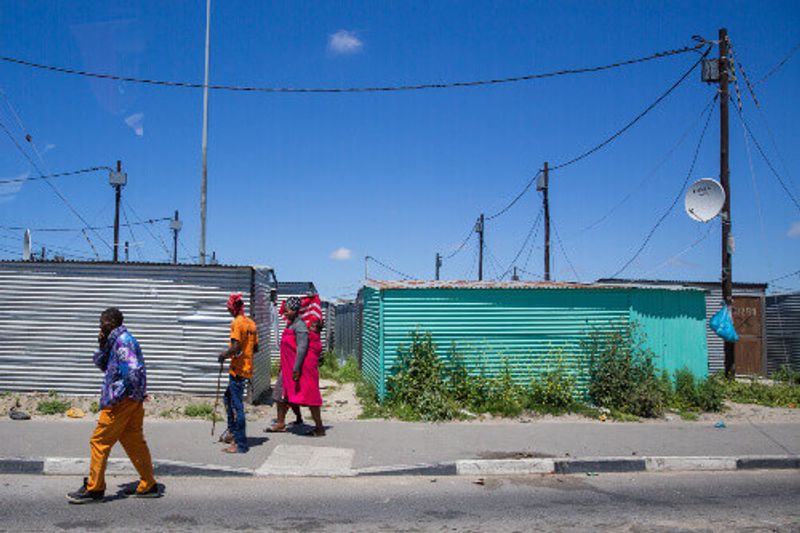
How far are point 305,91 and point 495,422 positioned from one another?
900 cm

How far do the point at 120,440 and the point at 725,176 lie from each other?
13.1m

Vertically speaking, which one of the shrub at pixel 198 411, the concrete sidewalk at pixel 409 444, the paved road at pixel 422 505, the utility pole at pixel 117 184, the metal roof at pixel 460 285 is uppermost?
the utility pole at pixel 117 184

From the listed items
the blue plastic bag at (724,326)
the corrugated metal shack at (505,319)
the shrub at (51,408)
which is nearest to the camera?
the shrub at (51,408)

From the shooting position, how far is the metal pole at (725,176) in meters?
13.9

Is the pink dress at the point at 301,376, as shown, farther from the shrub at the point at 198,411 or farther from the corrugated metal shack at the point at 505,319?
the corrugated metal shack at the point at 505,319

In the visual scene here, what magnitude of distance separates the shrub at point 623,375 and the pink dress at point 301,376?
522 cm

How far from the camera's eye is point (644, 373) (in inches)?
448

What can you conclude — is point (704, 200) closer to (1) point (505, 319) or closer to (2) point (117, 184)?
(1) point (505, 319)

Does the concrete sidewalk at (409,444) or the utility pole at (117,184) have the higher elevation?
the utility pole at (117,184)

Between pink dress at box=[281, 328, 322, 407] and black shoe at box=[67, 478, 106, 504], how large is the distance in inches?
126

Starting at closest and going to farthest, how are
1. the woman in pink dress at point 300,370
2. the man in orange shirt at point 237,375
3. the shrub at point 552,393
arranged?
1. the man in orange shirt at point 237,375
2. the woman in pink dress at point 300,370
3. the shrub at point 552,393

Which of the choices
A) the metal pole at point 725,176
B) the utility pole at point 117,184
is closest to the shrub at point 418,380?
the metal pole at point 725,176

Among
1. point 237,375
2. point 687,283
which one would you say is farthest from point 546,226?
point 237,375

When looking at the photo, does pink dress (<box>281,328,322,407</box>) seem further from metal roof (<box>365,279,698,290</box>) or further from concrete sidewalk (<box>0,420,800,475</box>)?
metal roof (<box>365,279,698,290</box>)
